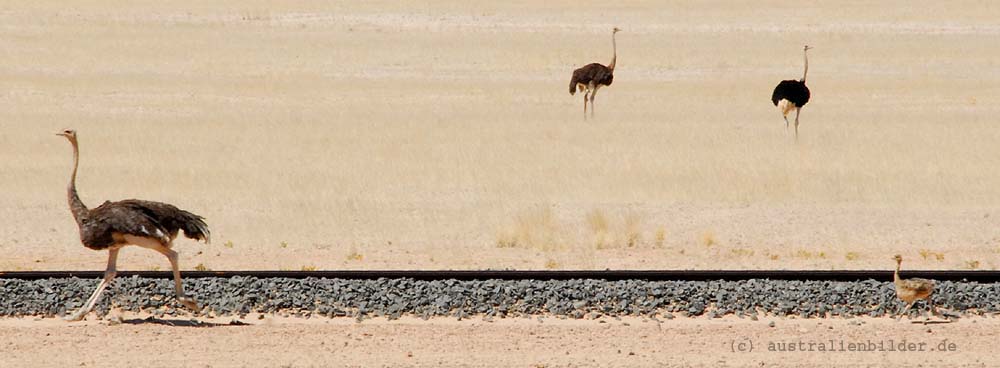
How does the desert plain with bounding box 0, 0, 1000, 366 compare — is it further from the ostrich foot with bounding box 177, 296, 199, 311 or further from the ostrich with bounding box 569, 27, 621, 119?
the ostrich with bounding box 569, 27, 621, 119

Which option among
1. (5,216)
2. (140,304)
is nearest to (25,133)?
(5,216)

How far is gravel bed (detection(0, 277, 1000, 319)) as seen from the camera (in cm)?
1202

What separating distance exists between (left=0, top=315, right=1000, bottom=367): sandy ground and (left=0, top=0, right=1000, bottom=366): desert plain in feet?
0.22

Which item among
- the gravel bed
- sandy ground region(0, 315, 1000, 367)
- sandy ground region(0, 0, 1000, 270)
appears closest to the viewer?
sandy ground region(0, 315, 1000, 367)

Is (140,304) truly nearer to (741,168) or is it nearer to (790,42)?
(741,168)

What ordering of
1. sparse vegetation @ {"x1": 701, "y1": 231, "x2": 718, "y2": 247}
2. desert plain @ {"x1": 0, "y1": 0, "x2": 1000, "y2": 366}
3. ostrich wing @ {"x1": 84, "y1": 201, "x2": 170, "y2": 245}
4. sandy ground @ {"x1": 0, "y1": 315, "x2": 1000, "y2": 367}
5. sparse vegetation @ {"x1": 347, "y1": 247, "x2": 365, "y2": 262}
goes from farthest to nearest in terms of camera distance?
sparse vegetation @ {"x1": 701, "y1": 231, "x2": 718, "y2": 247}
desert plain @ {"x1": 0, "y1": 0, "x2": 1000, "y2": 366}
sparse vegetation @ {"x1": 347, "y1": 247, "x2": 365, "y2": 262}
ostrich wing @ {"x1": 84, "y1": 201, "x2": 170, "y2": 245}
sandy ground @ {"x1": 0, "y1": 315, "x2": 1000, "y2": 367}

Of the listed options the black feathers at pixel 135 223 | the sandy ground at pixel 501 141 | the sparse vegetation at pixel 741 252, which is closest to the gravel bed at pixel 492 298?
the black feathers at pixel 135 223

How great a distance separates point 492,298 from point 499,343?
1385mm

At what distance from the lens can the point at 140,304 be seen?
40.1 ft

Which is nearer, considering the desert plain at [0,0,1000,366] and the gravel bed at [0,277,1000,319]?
the gravel bed at [0,277,1000,319]

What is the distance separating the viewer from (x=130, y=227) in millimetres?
11258

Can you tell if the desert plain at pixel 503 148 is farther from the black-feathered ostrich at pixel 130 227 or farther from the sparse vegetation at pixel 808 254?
the black-feathered ostrich at pixel 130 227

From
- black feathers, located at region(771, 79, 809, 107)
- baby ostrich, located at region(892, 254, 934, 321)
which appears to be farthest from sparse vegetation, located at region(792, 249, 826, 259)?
black feathers, located at region(771, 79, 809, 107)

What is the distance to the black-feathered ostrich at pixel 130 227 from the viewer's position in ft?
37.1
